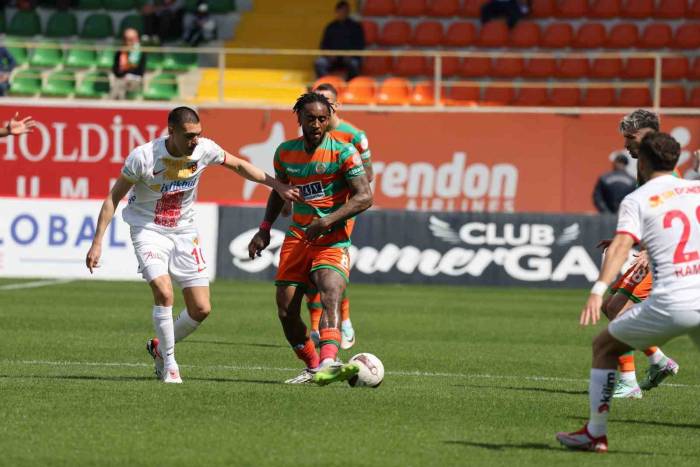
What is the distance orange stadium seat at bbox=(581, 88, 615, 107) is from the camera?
92.2 feet

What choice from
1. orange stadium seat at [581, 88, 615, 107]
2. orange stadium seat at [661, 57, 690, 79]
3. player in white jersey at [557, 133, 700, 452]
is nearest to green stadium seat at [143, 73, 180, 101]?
orange stadium seat at [581, 88, 615, 107]

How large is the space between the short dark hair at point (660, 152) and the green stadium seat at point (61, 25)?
2448 centimetres

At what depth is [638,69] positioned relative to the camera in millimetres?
28359

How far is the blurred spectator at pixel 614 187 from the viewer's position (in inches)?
914

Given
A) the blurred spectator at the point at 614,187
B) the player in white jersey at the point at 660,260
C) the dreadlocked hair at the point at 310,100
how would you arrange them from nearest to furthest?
the player in white jersey at the point at 660,260 < the dreadlocked hair at the point at 310,100 < the blurred spectator at the point at 614,187

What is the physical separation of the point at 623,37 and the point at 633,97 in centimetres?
164

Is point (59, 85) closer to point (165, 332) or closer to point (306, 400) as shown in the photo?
point (165, 332)

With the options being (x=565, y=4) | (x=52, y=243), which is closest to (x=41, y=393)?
(x=52, y=243)

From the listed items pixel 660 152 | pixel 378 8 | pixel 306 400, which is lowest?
pixel 306 400

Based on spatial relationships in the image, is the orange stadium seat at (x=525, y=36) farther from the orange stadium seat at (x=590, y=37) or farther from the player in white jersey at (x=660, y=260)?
the player in white jersey at (x=660, y=260)

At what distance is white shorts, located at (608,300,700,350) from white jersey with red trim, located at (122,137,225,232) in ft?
13.3

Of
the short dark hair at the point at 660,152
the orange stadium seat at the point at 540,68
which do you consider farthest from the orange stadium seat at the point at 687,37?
the short dark hair at the point at 660,152

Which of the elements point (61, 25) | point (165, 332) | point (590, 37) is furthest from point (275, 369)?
point (61, 25)

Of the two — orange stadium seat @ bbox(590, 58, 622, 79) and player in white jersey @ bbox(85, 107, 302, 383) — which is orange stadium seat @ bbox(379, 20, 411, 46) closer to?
orange stadium seat @ bbox(590, 58, 622, 79)
